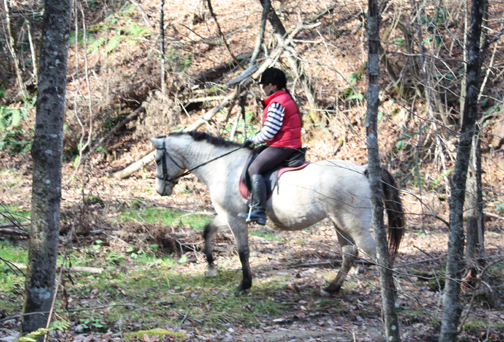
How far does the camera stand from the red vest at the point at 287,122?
609 centimetres

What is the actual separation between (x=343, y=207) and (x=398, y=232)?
0.88 metres

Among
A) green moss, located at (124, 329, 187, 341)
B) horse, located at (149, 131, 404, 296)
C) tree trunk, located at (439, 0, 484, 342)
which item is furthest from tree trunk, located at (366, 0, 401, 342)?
green moss, located at (124, 329, 187, 341)

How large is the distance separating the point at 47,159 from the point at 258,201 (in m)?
3.25

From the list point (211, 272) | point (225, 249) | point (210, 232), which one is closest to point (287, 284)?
point (211, 272)

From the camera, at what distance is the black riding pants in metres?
6.09

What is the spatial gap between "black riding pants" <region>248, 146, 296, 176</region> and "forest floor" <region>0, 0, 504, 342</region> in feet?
5.35

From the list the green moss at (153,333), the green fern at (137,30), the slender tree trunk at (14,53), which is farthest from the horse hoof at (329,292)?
the slender tree trunk at (14,53)

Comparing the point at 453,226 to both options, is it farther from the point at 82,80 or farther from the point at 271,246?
the point at 82,80

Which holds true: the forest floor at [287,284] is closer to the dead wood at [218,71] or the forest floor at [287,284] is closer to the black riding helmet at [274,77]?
the black riding helmet at [274,77]

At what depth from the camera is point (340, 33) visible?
14.7m

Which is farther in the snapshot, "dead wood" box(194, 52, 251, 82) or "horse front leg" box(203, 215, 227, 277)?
"dead wood" box(194, 52, 251, 82)

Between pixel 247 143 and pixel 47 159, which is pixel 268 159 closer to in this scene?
pixel 247 143

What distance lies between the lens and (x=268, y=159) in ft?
20.0

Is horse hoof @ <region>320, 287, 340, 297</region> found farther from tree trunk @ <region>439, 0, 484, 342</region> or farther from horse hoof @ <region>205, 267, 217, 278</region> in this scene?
tree trunk @ <region>439, 0, 484, 342</region>
